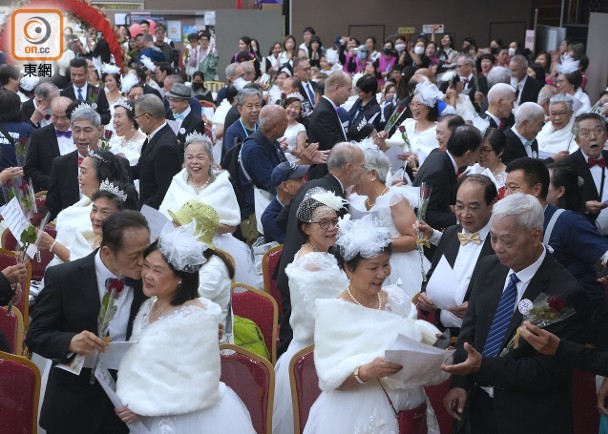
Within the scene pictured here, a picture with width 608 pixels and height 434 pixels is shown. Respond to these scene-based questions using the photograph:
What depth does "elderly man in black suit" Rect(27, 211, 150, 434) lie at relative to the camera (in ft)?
13.3

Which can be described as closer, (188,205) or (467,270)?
(467,270)

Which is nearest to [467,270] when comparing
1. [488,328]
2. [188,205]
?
[488,328]

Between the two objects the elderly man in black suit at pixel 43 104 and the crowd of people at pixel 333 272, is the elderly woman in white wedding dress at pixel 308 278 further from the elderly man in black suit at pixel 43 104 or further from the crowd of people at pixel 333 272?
the elderly man in black suit at pixel 43 104

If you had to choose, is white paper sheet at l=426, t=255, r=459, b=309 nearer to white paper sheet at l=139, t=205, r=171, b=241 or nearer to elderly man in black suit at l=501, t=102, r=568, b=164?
white paper sheet at l=139, t=205, r=171, b=241

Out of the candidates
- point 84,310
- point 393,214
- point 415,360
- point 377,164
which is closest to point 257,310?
point 393,214

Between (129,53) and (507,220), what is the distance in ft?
46.6

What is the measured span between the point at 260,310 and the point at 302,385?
101 cm

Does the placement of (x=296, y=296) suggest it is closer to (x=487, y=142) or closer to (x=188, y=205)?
(x=188, y=205)

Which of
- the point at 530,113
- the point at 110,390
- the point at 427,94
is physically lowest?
the point at 110,390

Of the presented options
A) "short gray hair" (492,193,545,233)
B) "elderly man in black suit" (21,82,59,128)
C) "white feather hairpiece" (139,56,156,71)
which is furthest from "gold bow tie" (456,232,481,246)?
"white feather hairpiece" (139,56,156,71)

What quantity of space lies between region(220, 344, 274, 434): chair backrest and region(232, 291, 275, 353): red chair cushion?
883mm

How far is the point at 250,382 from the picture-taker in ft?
14.8

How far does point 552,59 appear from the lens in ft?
57.2

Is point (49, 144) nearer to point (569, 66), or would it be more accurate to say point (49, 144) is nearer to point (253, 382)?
point (253, 382)
